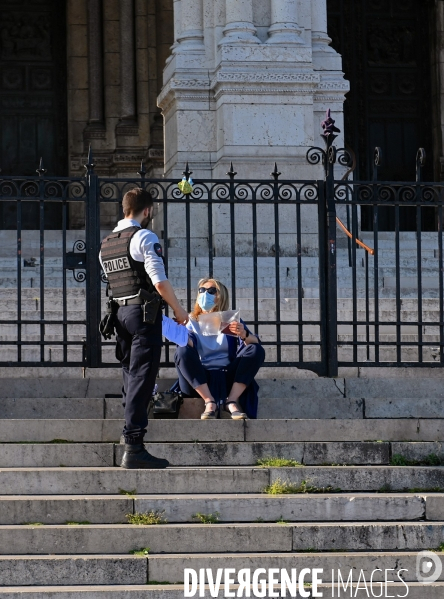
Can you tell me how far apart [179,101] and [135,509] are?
8.12 meters

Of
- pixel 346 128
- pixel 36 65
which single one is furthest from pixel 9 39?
pixel 346 128

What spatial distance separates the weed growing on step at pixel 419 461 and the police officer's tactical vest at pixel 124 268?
181 cm

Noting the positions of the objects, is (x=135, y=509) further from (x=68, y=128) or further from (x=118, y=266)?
(x=68, y=128)

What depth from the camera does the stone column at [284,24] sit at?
14538 millimetres

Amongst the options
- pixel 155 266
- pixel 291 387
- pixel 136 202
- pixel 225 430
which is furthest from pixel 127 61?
pixel 155 266

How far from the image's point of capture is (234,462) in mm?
8195

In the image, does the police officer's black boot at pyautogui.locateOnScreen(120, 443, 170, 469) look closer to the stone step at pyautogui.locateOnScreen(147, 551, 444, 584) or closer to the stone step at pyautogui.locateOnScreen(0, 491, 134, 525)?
the stone step at pyautogui.locateOnScreen(0, 491, 134, 525)

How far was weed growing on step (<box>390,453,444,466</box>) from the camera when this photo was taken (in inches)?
325

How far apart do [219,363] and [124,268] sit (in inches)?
53.7

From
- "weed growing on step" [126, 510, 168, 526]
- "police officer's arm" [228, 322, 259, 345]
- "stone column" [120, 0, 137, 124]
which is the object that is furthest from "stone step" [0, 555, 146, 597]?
"stone column" [120, 0, 137, 124]

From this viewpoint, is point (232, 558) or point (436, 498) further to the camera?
point (436, 498)

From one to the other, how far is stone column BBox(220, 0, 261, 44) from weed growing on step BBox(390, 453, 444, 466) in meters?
7.30

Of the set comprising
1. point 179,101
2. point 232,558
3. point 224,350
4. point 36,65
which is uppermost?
point 36,65

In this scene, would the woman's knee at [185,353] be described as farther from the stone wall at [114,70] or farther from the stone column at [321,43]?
the stone wall at [114,70]
